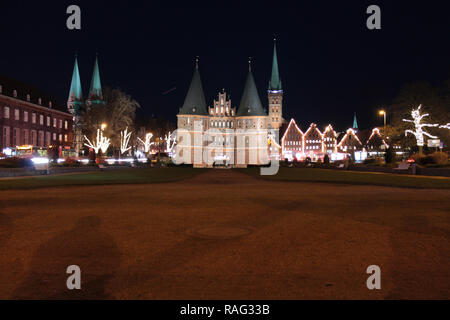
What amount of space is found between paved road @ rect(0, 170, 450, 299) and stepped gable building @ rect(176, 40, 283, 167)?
88183mm

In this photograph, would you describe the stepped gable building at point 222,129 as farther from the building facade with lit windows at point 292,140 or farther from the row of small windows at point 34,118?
the row of small windows at point 34,118

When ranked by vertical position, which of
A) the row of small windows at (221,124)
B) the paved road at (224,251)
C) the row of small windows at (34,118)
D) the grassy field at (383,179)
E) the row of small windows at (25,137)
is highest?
the row of small windows at (221,124)

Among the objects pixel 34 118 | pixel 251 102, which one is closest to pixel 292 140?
pixel 251 102

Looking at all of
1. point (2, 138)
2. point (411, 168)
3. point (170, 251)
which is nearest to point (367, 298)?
point (170, 251)

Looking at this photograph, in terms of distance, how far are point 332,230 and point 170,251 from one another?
12.6ft

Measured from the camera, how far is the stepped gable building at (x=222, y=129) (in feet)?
335

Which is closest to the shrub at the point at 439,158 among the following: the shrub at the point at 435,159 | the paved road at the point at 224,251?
the shrub at the point at 435,159

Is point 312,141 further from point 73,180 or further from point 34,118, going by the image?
point 73,180

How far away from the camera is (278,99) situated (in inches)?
6358

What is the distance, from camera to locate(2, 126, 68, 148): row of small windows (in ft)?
195

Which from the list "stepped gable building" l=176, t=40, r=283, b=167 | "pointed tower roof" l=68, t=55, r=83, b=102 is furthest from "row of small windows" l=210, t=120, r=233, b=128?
"pointed tower roof" l=68, t=55, r=83, b=102

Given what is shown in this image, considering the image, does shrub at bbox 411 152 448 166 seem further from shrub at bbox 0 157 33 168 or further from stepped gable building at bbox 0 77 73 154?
stepped gable building at bbox 0 77 73 154

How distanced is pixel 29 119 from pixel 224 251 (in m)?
68.9
